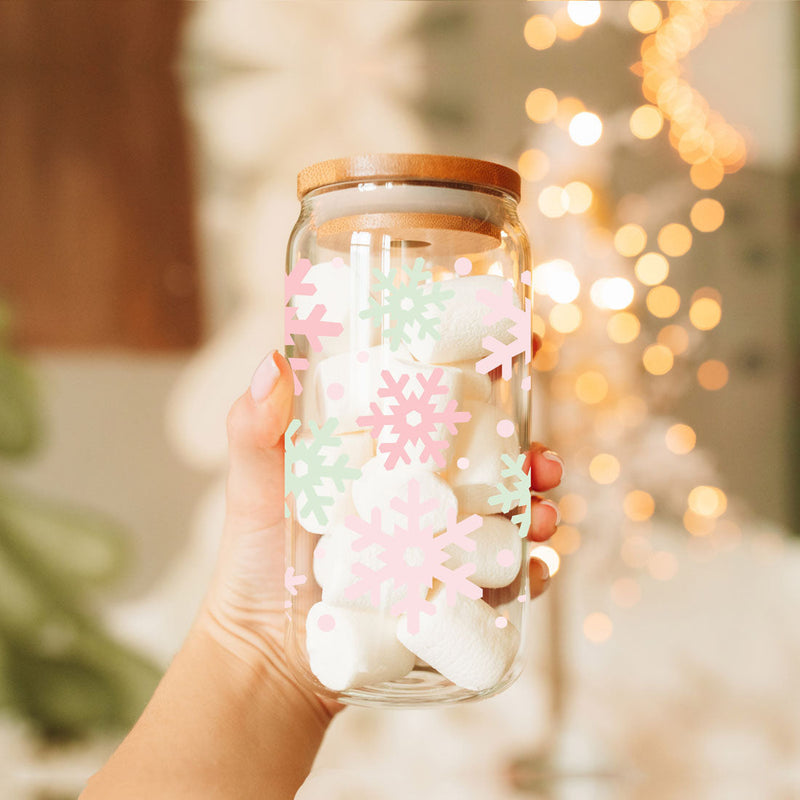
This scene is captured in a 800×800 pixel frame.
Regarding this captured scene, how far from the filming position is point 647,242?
1.64 m

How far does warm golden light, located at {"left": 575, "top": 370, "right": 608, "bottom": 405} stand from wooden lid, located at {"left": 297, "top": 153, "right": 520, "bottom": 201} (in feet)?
3.28

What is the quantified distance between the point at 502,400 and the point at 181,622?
1.17 m

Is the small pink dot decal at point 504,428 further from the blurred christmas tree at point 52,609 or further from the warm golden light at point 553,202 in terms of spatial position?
the blurred christmas tree at point 52,609

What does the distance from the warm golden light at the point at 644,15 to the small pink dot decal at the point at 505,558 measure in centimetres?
140

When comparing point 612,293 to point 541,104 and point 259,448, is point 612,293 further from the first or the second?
point 259,448

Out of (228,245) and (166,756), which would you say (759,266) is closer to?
(228,245)

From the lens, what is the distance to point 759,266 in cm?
170

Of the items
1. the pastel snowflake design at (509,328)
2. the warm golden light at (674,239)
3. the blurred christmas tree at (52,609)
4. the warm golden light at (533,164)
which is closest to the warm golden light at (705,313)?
the warm golden light at (674,239)

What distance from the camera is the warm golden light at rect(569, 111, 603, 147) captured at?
1.59 m

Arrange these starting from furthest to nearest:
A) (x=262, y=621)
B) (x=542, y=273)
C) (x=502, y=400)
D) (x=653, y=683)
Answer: (x=653, y=683) → (x=542, y=273) → (x=262, y=621) → (x=502, y=400)

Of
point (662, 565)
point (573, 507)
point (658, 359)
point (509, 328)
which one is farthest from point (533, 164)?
point (509, 328)

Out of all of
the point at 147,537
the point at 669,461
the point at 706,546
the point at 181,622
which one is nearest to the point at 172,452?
the point at 147,537

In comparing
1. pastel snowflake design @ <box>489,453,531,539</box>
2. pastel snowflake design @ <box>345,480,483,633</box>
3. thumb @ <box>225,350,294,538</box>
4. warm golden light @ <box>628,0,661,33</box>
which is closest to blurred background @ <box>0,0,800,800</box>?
warm golden light @ <box>628,0,661,33</box>

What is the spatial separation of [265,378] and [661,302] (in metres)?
1.17
